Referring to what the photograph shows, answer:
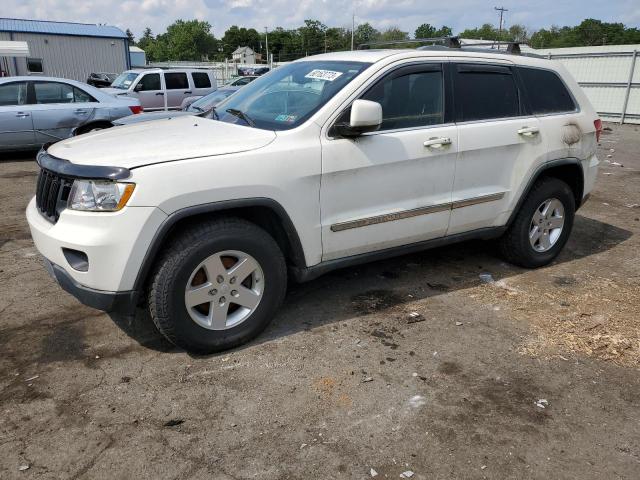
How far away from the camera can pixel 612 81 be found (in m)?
19.3

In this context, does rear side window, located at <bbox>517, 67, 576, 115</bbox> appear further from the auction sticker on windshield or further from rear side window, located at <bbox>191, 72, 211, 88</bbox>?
rear side window, located at <bbox>191, 72, 211, 88</bbox>

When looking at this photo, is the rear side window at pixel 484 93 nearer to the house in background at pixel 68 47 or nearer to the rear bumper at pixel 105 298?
the rear bumper at pixel 105 298

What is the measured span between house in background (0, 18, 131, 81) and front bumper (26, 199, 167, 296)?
101 ft

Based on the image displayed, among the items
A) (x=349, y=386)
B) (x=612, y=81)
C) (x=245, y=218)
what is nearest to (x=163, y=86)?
(x=245, y=218)

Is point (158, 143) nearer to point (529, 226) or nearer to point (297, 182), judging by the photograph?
point (297, 182)

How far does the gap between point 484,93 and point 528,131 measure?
0.51 meters

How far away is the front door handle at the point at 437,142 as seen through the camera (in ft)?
12.9

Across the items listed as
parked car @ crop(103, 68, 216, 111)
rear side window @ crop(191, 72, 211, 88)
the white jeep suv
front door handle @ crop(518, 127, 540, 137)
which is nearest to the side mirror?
the white jeep suv

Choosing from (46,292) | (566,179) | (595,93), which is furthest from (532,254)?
(595,93)

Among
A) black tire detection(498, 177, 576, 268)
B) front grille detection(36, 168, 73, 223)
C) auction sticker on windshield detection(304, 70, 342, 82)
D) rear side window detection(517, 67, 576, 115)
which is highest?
auction sticker on windshield detection(304, 70, 342, 82)

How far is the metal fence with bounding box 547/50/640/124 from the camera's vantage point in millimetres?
18469

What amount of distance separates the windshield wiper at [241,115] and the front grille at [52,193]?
4.07ft

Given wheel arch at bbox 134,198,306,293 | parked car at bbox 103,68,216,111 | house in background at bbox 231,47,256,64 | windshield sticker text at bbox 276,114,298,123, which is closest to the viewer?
wheel arch at bbox 134,198,306,293

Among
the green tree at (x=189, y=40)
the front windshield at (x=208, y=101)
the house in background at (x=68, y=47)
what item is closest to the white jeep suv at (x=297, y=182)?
the front windshield at (x=208, y=101)
